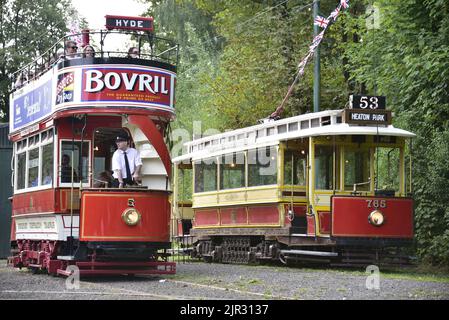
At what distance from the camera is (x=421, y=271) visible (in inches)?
822

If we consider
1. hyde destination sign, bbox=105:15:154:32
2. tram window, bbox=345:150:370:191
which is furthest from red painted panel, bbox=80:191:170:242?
tram window, bbox=345:150:370:191

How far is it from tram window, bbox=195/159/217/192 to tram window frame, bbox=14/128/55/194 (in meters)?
6.00

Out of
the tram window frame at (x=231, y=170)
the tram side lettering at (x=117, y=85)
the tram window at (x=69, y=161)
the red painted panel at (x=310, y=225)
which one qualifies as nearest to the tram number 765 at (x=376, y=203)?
the red painted panel at (x=310, y=225)

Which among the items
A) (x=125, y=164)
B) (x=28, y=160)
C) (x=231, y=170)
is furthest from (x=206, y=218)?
(x=125, y=164)

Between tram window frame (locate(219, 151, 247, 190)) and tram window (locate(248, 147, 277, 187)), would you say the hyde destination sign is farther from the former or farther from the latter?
tram window frame (locate(219, 151, 247, 190))

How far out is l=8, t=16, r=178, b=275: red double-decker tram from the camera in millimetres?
17125

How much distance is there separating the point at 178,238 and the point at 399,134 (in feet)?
31.7

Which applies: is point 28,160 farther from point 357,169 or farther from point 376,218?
point 376,218

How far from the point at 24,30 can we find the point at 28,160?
39.5m

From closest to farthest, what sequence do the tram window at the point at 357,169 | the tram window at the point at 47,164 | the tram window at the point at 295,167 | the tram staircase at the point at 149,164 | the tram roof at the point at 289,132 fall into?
1. the tram staircase at the point at 149,164
2. the tram window at the point at 47,164
3. the tram roof at the point at 289,132
4. the tram window at the point at 357,169
5. the tram window at the point at 295,167

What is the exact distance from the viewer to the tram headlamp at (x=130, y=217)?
17094 mm

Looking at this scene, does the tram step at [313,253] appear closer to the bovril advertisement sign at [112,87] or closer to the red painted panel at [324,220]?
the red painted panel at [324,220]

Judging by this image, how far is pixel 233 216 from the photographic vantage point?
82.1 feet

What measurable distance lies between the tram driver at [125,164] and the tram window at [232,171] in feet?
22.7
